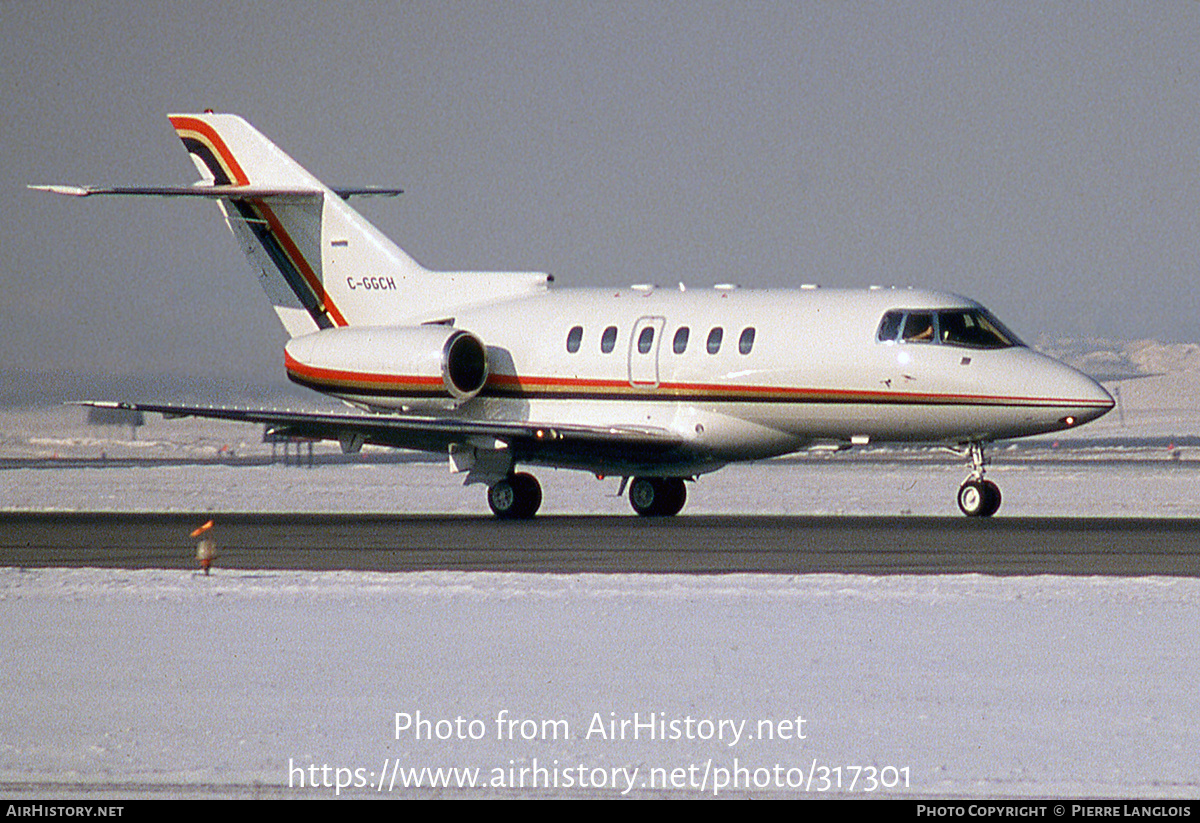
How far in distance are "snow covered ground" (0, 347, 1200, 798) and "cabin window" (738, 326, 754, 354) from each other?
10.3 metres

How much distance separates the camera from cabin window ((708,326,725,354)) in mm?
25344

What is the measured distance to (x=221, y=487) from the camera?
120ft

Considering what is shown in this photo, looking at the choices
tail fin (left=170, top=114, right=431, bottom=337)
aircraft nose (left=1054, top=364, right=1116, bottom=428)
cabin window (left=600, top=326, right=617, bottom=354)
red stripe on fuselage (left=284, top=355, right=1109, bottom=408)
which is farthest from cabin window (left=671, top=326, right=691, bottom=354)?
aircraft nose (left=1054, top=364, right=1116, bottom=428)

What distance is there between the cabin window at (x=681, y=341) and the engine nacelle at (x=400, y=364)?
343 centimetres

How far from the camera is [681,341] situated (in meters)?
25.8

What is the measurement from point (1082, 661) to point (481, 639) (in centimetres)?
390

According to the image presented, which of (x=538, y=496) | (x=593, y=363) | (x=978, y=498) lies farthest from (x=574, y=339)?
(x=978, y=498)

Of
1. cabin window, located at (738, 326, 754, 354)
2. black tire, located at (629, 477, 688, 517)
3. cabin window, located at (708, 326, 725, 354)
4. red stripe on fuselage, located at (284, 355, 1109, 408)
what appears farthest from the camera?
black tire, located at (629, 477, 688, 517)

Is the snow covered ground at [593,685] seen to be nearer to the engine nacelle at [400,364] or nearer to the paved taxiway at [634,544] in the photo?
the paved taxiway at [634,544]

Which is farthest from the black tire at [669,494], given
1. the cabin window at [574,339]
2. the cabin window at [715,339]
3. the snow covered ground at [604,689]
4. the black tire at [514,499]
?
the snow covered ground at [604,689]

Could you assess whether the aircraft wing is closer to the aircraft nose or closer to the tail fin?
the tail fin

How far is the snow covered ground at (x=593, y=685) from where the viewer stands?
7.41 meters

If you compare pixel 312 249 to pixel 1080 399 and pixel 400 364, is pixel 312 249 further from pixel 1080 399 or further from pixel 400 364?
pixel 1080 399

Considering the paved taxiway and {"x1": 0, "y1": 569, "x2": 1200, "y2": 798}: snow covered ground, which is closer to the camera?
{"x1": 0, "y1": 569, "x2": 1200, "y2": 798}: snow covered ground
